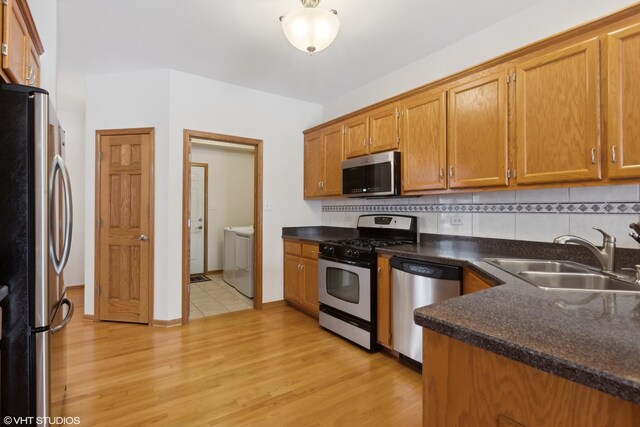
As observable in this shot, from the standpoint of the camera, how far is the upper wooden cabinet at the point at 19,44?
1.25m

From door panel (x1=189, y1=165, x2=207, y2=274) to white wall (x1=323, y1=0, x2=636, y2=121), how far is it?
317 cm

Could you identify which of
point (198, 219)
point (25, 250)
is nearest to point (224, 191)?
point (198, 219)

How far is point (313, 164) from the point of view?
3826 mm

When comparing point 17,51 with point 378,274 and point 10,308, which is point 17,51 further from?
point 378,274

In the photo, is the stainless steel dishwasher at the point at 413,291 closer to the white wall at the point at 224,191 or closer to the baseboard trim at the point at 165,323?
the baseboard trim at the point at 165,323

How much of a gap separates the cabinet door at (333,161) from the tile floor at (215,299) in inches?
67.6

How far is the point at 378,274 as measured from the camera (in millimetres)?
2553

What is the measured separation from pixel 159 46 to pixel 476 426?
330cm

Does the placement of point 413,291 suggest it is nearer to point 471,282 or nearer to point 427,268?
point 427,268

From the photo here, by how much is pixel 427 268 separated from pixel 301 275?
168 centimetres

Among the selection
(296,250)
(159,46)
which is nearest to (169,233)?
(296,250)

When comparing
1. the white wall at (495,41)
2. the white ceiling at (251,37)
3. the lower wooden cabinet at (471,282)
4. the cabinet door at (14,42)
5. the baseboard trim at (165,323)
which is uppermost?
the white ceiling at (251,37)

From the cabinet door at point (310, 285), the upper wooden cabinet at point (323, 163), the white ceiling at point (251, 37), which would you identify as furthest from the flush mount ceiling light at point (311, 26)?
A: the cabinet door at point (310, 285)

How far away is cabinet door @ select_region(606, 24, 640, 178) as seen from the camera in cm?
149
